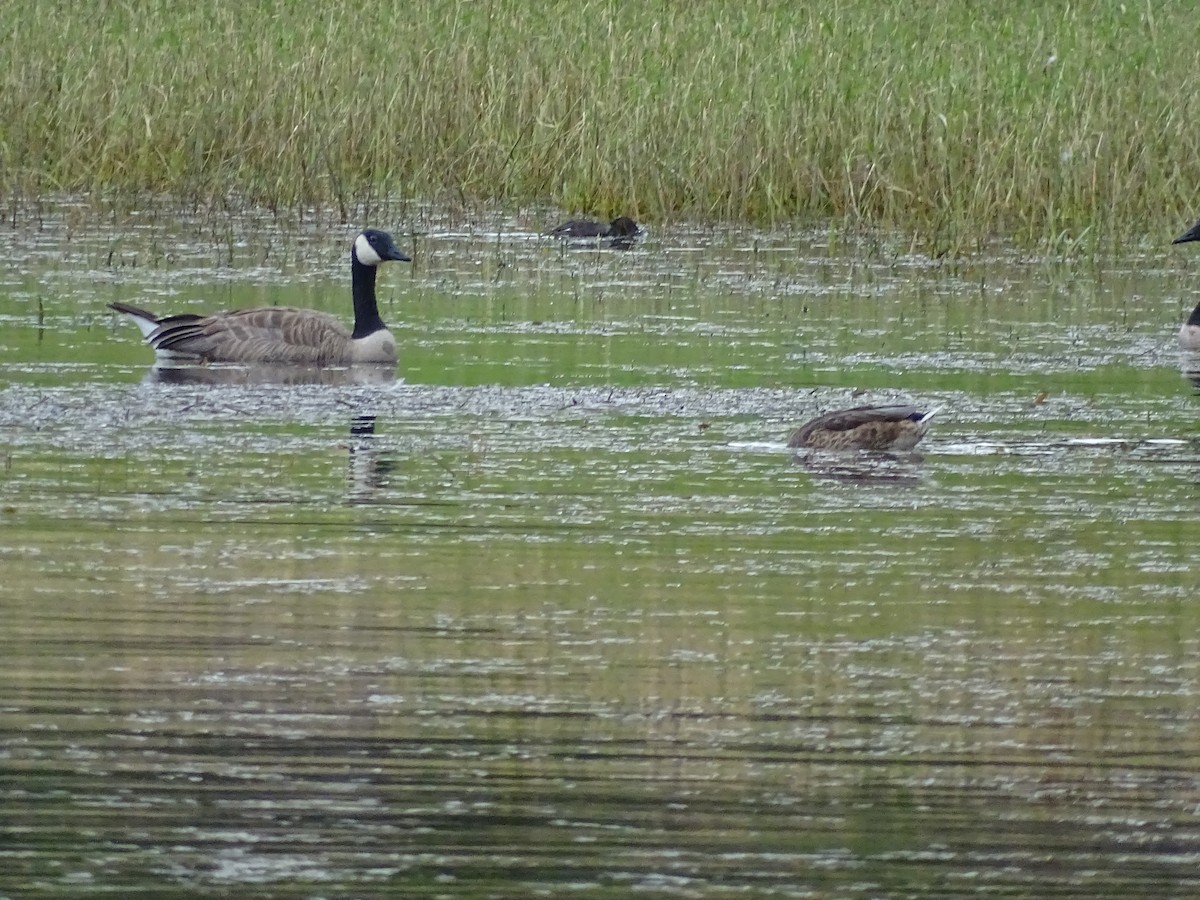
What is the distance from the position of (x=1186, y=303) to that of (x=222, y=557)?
7.83 m

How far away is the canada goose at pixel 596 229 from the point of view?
15.5 metres

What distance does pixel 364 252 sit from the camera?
487 inches

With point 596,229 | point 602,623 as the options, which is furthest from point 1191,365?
point 602,623

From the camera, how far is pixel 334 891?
409 centimetres

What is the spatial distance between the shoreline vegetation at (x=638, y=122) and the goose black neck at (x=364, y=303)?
411 centimetres

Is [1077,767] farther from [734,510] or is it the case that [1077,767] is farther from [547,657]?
[734,510]

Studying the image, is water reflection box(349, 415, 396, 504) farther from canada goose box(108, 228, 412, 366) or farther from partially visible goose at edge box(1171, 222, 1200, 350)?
partially visible goose at edge box(1171, 222, 1200, 350)

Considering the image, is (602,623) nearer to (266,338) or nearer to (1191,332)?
→ (266,338)

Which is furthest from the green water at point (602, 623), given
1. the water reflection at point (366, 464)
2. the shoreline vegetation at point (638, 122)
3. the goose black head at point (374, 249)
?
the shoreline vegetation at point (638, 122)

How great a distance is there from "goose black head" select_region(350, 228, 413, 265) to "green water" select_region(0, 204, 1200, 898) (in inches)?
26.0

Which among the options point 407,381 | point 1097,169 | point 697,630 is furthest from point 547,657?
point 1097,169

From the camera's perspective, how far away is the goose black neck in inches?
464

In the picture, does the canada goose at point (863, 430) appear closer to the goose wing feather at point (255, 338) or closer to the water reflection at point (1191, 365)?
the water reflection at point (1191, 365)

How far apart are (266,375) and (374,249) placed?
1.29 metres
